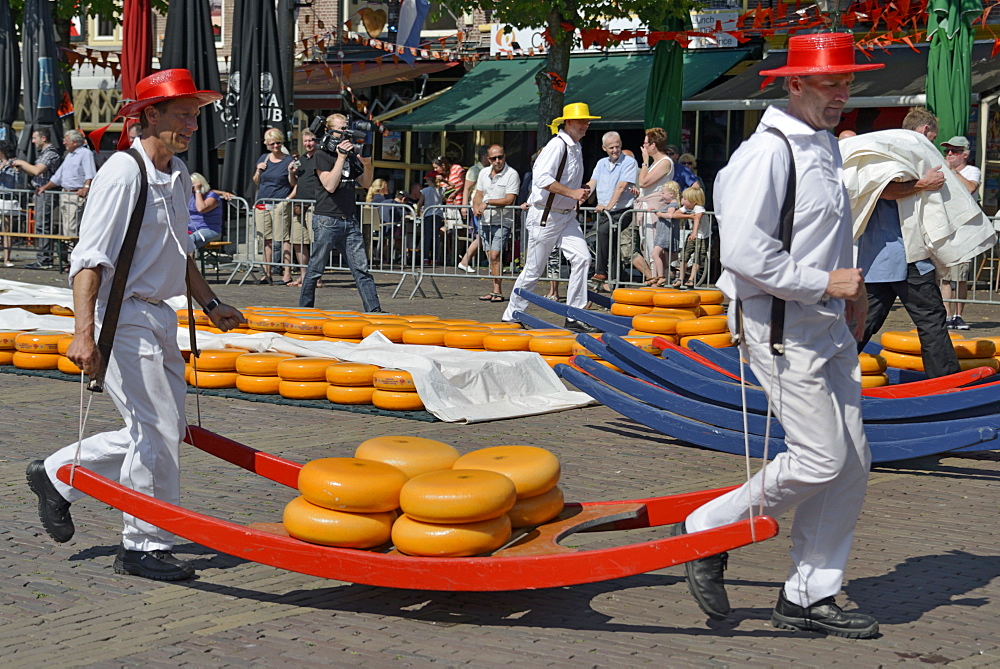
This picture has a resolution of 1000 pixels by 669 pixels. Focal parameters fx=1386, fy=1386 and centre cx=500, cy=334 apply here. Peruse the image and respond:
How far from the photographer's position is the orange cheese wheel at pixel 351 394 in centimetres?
928

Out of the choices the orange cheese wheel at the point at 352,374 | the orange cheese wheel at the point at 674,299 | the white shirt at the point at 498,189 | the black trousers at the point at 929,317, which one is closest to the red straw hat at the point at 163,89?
the orange cheese wheel at the point at 352,374

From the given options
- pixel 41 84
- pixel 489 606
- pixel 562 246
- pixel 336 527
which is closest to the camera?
pixel 336 527

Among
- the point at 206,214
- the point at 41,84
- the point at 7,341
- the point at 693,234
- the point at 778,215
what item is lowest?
the point at 7,341

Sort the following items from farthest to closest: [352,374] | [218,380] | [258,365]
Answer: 1. [218,380]
2. [258,365]
3. [352,374]

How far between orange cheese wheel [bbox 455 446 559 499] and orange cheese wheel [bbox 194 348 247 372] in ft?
16.0

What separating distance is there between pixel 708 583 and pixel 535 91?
2263cm

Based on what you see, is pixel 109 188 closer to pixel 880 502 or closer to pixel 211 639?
pixel 211 639

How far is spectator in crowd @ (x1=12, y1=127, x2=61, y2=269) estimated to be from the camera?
20.2m

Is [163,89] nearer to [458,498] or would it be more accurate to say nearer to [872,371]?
[458,498]

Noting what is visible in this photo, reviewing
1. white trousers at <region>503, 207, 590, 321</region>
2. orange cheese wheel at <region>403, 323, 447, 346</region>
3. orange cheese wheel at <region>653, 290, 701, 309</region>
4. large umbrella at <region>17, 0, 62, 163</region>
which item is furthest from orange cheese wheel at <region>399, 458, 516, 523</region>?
large umbrella at <region>17, 0, 62, 163</region>

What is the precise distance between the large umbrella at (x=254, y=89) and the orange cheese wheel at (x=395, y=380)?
438 inches

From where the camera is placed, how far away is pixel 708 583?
4637 mm

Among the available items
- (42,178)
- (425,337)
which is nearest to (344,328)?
(425,337)

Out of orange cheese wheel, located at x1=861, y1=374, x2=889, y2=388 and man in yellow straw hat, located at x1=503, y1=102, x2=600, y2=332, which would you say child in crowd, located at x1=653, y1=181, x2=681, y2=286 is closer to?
man in yellow straw hat, located at x1=503, y1=102, x2=600, y2=332
